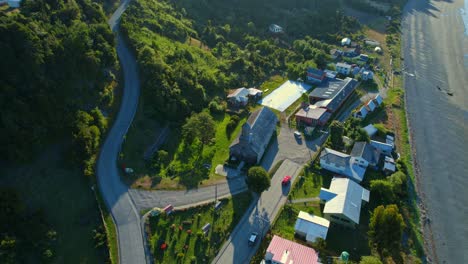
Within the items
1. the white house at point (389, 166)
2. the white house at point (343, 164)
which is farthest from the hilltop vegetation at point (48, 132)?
the white house at point (389, 166)

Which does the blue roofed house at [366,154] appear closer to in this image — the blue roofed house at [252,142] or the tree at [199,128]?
the blue roofed house at [252,142]

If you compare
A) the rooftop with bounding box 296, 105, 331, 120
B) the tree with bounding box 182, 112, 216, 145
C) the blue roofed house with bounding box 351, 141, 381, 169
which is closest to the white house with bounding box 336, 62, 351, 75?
the rooftop with bounding box 296, 105, 331, 120

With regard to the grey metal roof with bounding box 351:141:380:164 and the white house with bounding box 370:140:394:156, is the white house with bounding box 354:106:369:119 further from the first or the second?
the grey metal roof with bounding box 351:141:380:164

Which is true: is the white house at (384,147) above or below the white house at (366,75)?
below

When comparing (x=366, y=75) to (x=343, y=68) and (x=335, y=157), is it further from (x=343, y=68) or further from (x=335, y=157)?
(x=335, y=157)

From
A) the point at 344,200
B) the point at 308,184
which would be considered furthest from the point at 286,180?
the point at 344,200

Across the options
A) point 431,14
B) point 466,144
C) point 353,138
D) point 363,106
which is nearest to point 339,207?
point 353,138
